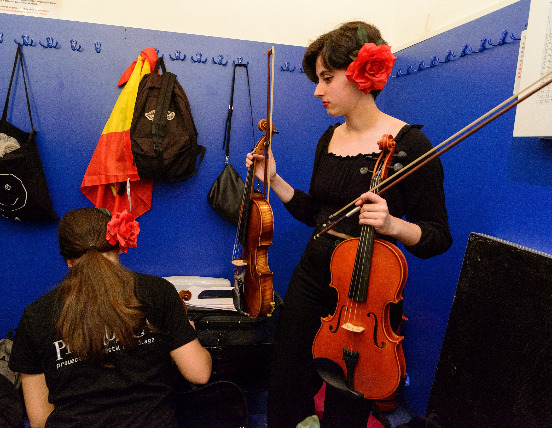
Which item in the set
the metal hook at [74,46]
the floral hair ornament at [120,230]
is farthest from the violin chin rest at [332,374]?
the metal hook at [74,46]

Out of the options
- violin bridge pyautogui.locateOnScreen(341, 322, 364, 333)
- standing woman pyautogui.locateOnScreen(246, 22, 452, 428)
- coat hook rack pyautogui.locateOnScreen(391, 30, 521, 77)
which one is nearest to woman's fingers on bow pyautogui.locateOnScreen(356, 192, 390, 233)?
standing woman pyautogui.locateOnScreen(246, 22, 452, 428)

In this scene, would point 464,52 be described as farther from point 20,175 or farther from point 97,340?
point 20,175

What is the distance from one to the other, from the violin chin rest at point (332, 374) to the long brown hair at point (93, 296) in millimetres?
556

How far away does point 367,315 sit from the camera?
3.74 ft

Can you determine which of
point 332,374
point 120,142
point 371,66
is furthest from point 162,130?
point 332,374

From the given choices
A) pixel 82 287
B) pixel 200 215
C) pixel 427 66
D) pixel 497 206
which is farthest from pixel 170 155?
pixel 497 206

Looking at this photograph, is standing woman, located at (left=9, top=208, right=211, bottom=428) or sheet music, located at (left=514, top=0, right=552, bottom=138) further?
sheet music, located at (left=514, top=0, right=552, bottom=138)

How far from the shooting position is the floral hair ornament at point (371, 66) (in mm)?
1140

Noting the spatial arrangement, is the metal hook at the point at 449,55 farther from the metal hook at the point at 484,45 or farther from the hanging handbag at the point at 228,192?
the hanging handbag at the point at 228,192

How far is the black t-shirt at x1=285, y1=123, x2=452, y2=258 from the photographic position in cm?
115

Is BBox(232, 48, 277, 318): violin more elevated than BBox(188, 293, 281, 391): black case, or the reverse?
BBox(232, 48, 277, 318): violin

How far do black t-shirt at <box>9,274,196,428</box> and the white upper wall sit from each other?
1.64 m

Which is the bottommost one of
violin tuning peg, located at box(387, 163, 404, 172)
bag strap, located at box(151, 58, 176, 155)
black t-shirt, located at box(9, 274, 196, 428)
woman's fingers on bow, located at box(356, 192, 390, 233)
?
black t-shirt, located at box(9, 274, 196, 428)

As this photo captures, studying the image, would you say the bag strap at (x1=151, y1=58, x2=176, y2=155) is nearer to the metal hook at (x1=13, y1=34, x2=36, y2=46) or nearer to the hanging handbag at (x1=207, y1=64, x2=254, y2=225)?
the hanging handbag at (x1=207, y1=64, x2=254, y2=225)
